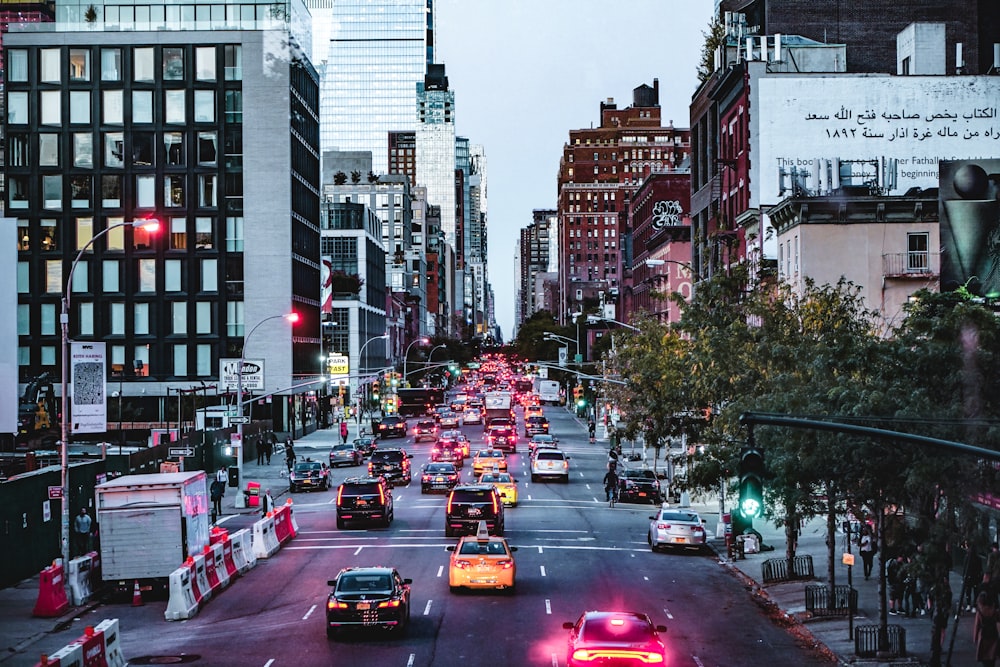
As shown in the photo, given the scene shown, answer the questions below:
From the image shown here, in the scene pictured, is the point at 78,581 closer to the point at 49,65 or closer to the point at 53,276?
the point at 53,276

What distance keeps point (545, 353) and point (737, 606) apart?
14793cm

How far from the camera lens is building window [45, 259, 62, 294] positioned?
322 ft

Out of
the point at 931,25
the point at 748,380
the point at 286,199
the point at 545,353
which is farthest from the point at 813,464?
the point at 545,353

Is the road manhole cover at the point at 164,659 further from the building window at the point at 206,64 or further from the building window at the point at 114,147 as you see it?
the building window at the point at 206,64

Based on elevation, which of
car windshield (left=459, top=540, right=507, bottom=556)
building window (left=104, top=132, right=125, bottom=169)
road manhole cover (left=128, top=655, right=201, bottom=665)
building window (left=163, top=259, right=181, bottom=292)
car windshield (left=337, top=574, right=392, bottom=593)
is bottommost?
road manhole cover (left=128, top=655, right=201, bottom=665)

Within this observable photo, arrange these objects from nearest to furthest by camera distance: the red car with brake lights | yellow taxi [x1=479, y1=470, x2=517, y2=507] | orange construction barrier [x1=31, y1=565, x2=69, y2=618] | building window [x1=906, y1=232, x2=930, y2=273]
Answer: the red car with brake lights → orange construction barrier [x1=31, y1=565, x2=69, y2=618] → yellow taxi [x1=479, y1=470, x2=517, y2=507] → building window [x1=906, y1=232, x2=930, y2=273]

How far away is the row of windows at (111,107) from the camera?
97875 mm

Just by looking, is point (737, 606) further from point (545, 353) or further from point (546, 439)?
point (545, 353)

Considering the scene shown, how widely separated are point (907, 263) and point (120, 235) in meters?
65.2

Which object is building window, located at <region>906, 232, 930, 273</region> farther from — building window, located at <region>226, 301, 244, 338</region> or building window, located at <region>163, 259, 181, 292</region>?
building window, located at <region>163, 259, 181, 292</region>

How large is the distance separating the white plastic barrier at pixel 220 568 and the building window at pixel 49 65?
74.8m

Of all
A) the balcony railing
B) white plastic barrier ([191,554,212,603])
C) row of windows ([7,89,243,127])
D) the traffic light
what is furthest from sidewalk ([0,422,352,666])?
row of windows ([7,89,243,127])

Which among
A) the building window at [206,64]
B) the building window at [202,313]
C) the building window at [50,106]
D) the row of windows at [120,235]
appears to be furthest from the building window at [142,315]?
the building window at [206,64]

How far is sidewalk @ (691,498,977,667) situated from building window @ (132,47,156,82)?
6943cm
